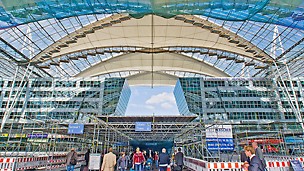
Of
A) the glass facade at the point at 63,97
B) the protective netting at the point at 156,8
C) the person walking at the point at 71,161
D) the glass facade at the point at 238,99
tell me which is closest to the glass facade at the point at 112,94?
the glass facade at the point at 63,97

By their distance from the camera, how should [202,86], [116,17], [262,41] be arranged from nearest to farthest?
[116,17] < [262,41] < [202,86]

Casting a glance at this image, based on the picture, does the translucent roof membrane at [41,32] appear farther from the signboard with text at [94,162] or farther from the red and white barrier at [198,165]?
the red and white barrier at [198,165]

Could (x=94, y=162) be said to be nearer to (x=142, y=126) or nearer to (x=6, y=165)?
(x=6, y=165)

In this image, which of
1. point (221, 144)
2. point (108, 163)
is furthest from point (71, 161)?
point (221, 144)

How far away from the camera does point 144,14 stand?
16.4 metres

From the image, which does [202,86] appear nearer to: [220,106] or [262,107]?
[220,106]

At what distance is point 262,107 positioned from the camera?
47.8 metres

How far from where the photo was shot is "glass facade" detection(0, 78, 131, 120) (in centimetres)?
4850

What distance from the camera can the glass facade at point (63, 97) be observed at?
4850cm

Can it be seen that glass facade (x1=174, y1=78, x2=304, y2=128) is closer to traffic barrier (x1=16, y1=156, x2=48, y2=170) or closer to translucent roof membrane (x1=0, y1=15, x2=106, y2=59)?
translucent roof membrane (x1=0, y1=15, x2=106, y2=59)

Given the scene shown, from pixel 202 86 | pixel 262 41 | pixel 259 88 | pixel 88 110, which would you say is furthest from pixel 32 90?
pixel 259 88

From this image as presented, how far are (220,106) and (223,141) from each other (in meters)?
38.2

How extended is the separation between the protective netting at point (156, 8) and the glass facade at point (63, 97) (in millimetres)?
33643

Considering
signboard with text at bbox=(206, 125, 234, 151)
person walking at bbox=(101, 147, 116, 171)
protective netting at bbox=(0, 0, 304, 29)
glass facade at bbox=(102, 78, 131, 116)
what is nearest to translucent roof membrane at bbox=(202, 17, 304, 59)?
protective netting at bbox=(0, 0, 304, 29)
